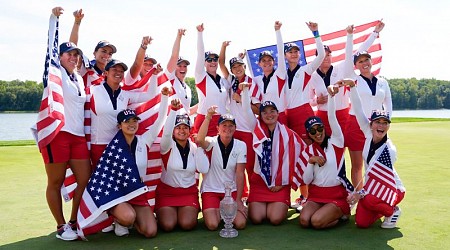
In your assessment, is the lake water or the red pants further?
the lake water

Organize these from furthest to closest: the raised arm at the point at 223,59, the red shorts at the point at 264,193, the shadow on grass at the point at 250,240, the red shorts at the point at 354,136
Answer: the raised arm at the point at 223,59 < the red shorts at the point at 354,136 < the red shorts at the point at 264,193 < the shadow on grass at the point at 250,240

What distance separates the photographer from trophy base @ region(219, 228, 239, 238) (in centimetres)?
518

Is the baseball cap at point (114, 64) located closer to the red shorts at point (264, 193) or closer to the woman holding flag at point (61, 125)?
the woman holding flag at point (61, 125)

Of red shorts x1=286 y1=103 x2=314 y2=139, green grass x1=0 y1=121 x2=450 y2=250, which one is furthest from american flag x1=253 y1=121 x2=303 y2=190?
green grass x1=0 y1=121 x2=450 y2=250

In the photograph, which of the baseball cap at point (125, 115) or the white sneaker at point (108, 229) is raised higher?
the baseball cap at point (125, 115)

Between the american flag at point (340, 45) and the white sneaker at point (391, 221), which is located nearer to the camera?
the white sneaker at point (391, 221)

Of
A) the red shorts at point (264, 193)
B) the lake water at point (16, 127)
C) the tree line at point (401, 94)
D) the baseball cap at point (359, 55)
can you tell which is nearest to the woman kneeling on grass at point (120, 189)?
the red shorts at point (264, 193)

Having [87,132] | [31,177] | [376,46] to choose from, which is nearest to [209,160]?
[87,132]

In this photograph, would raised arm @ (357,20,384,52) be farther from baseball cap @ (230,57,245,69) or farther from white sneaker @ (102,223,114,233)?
white sneaker @ (102,223,114,233)

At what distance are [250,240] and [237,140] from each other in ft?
5.03

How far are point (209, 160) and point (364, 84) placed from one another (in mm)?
2477

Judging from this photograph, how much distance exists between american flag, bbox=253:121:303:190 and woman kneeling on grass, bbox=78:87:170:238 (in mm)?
1634

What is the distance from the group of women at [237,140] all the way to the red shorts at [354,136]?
17 millimetres

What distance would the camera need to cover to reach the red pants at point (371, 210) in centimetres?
544
